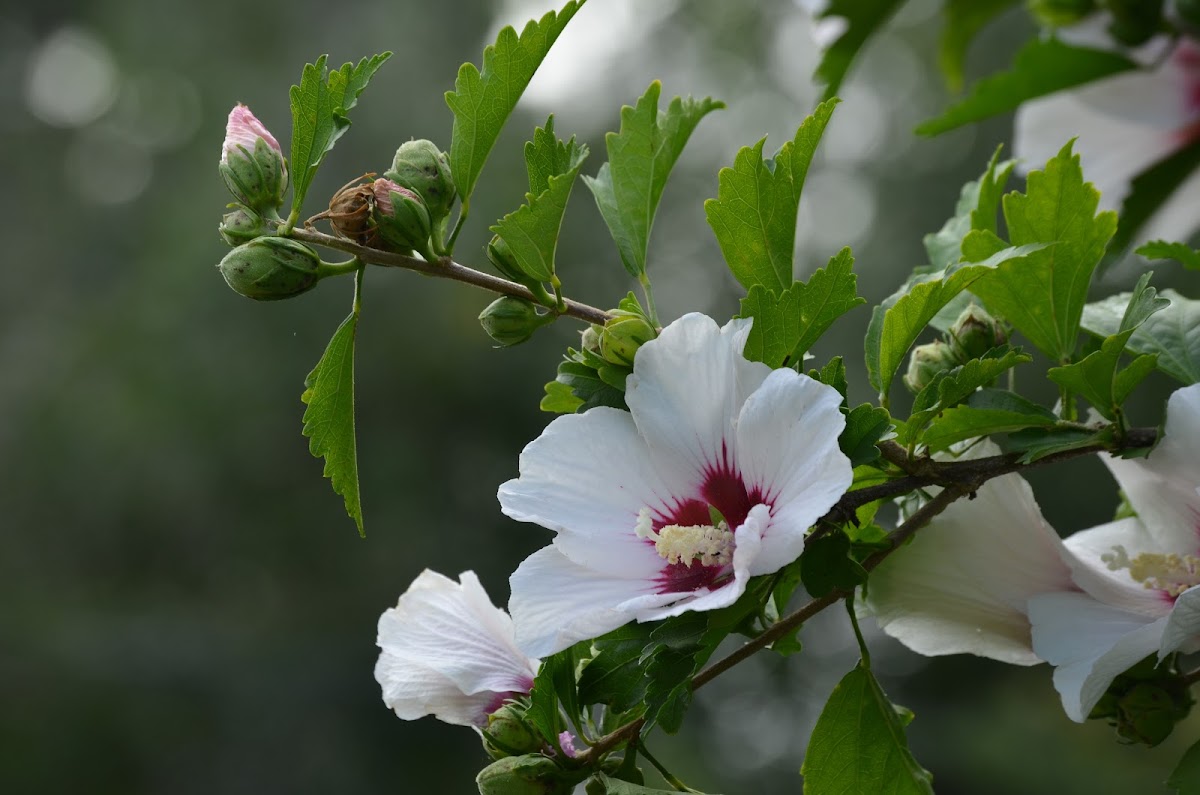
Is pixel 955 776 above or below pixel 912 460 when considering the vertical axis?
below

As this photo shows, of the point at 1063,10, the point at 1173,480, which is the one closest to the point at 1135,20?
the point at 1063,10

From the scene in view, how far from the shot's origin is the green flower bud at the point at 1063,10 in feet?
3.02

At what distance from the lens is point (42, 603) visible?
298 inches

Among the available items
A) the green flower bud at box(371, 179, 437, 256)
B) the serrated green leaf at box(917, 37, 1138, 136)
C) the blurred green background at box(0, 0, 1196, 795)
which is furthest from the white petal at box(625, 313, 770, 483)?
the blurred green background at box(0, 0, 1196, 795)

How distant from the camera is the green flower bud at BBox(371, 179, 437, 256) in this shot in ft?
1.66

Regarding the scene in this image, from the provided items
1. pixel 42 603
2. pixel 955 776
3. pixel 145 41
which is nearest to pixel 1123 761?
pixel 955 776

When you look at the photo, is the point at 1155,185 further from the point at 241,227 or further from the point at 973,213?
the point at 241,227

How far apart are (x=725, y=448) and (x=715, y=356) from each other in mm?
40

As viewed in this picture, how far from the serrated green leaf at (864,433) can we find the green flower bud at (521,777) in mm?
184

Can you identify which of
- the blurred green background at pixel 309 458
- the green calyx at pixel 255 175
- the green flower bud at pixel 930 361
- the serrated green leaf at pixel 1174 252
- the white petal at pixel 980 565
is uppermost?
the green calyx at pixel 255 175

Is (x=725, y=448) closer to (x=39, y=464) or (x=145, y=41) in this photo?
(x=39, y=464)

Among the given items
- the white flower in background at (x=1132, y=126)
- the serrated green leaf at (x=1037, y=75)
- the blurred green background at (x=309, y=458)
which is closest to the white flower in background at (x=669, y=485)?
the serrated green leaf at (x=1037, y=75)

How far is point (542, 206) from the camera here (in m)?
0.52

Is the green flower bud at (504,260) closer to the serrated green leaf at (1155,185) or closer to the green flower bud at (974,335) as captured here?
the green flower bud at (974,335)
